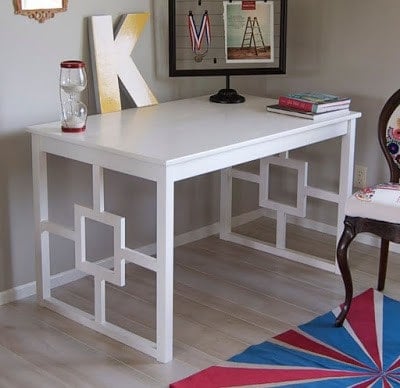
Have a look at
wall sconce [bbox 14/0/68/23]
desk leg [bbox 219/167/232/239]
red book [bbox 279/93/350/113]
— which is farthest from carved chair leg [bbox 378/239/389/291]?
wall sconce [bbox 14/0/68/23]

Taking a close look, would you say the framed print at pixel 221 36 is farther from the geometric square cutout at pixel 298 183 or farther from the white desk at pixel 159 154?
the geometric square cutout at pixel 298 183

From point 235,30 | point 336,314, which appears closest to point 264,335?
point 336,314

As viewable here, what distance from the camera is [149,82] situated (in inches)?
137

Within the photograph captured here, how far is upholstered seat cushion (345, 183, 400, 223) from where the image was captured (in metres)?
2.81

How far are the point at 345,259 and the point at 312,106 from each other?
2.08 feet

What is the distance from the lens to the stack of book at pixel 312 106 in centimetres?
317

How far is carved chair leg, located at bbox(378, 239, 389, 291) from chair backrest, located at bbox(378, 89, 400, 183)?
27cm

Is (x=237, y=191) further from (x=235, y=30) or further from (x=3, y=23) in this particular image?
(x=3, y=23)

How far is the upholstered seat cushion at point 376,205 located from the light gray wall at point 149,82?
83 cm

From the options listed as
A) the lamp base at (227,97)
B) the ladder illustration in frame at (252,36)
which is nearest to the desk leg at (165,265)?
the lamp base at (227,97)

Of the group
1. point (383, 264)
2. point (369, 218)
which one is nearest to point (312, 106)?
point (369, 218)

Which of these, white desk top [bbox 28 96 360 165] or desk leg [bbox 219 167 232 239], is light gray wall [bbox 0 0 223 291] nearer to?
white desk top [bbox 28 96 360 165]

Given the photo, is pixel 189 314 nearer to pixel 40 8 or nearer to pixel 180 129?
pixel 180 129

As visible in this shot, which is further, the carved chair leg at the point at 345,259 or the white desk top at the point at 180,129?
the carved chair leg at the point at 345,259
